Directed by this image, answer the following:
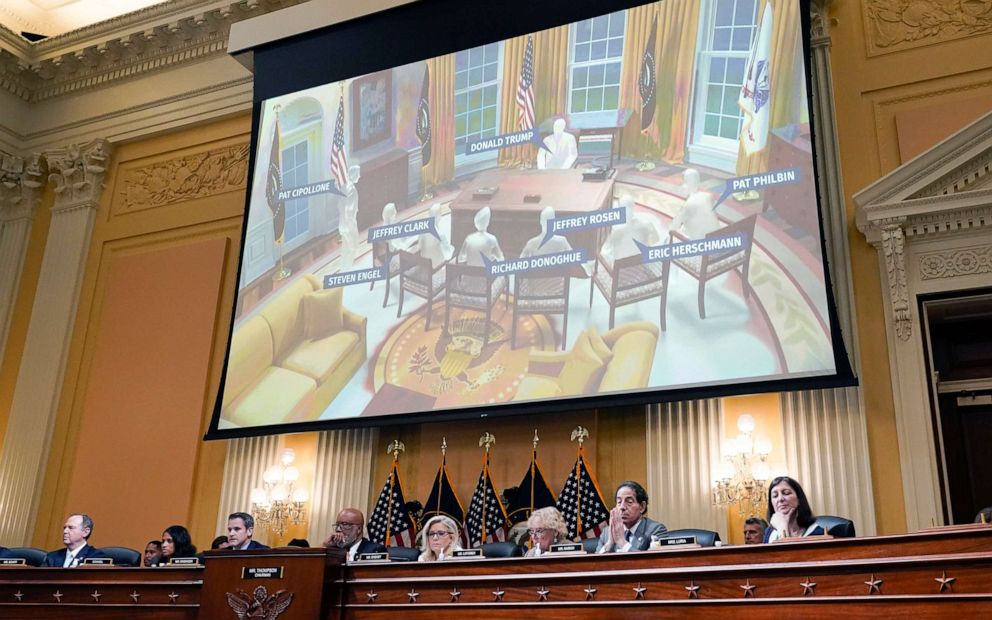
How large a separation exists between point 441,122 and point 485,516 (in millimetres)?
3007

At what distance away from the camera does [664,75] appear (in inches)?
273

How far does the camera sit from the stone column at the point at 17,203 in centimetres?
1021

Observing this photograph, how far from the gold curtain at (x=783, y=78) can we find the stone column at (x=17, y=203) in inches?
293

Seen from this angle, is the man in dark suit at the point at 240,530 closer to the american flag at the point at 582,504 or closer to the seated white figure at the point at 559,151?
the american flag at the point at 582,504

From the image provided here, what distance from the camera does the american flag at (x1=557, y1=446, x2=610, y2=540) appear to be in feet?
20.9

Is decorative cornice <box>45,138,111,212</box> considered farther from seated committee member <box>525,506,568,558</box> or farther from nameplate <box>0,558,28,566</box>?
seated committee member <box>525,506,568,558</box>

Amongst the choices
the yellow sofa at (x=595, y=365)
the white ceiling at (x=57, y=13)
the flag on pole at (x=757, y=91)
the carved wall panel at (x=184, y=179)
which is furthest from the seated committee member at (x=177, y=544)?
the white ceiling at (x=57, y=13)

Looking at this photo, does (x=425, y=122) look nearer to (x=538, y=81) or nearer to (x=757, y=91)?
(x=538, y=81)

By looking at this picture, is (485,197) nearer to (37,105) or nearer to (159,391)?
(159,391)

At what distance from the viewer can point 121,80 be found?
10.3 meters

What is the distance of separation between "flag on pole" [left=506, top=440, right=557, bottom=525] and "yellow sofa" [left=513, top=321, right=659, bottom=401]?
0.57m

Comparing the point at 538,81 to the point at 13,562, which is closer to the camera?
the point at 13,562

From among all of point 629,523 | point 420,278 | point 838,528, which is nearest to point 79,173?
point 420,278

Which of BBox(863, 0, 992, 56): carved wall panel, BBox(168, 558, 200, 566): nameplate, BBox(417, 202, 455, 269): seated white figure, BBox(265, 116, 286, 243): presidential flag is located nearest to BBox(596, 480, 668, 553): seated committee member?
BBox(168, 558, 200, 566): nameplate
